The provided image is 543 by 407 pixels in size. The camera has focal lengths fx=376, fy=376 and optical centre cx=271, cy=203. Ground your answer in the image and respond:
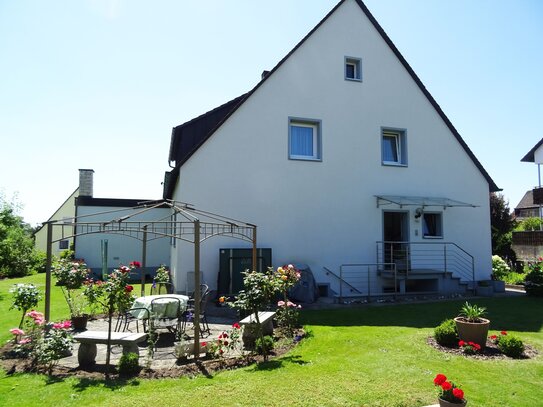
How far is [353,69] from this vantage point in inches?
600

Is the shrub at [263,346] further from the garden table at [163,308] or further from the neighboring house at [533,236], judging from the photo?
the neighboring house at [533,236]

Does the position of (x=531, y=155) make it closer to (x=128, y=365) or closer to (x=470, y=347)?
(x=470, y=347)

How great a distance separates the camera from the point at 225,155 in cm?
1310

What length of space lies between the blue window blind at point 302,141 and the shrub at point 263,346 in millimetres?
8388

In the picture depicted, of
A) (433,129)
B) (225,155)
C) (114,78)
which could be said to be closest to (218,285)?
(225,155)

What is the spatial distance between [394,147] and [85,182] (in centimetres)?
1805

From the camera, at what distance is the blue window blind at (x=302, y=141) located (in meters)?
14.2

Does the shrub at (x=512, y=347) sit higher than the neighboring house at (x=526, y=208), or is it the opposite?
the neighboring house at (x=526, y=208)

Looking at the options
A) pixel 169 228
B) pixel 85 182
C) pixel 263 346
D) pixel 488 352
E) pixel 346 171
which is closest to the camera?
pixel 263 346

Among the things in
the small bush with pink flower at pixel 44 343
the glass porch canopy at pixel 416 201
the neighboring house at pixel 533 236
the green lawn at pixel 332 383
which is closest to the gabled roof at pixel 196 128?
the glass porch canopy at pixel 416 201

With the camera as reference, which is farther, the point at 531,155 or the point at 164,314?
the point at 531,155

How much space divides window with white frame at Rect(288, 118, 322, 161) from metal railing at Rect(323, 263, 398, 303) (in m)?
4.33

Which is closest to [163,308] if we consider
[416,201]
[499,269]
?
[416,201]

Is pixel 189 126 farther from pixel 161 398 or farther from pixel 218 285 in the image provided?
pixel 161 398
